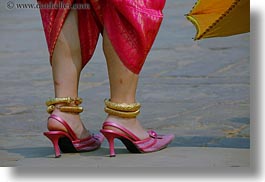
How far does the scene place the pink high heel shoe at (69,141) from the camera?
3710mm

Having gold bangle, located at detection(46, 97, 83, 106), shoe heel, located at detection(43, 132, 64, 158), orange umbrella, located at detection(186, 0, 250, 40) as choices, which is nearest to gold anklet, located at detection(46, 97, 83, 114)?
gold bangle, located at detection(46, 97, 83, 106)

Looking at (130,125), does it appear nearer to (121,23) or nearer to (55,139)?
(55,139)

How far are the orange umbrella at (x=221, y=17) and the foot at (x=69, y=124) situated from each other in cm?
61

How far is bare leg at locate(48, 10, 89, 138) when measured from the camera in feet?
12.3

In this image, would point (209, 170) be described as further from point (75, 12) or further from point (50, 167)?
point (75, 12)

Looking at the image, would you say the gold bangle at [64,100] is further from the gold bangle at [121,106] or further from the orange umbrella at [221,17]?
the orange umbrella at [221,17]

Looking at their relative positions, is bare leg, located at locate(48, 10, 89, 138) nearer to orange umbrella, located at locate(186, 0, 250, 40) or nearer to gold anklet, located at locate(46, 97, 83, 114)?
gold anklet, located at locate(46, 97, 83, 114)

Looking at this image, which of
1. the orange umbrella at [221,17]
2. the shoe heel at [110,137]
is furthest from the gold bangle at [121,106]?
the orange umbrella at [221,17]

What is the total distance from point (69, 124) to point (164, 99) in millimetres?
1419

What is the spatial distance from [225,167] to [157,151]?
17.5 inches

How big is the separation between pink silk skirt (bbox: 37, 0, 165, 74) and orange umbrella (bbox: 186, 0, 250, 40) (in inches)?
10.6

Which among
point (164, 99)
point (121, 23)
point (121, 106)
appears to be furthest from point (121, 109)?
point (164, 99)

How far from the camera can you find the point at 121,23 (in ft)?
12.1

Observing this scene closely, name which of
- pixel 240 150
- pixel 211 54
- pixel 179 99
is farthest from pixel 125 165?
pixel 211 54
